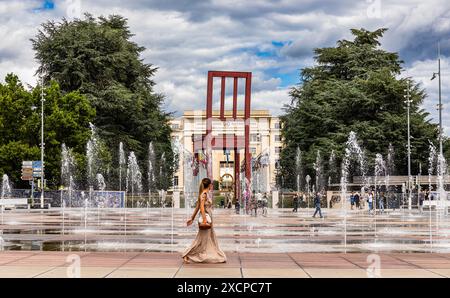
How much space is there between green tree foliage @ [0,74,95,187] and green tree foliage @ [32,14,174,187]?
8.46 feet

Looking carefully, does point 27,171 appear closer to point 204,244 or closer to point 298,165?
point 298,165

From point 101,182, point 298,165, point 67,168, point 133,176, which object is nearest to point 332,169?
point 298,165

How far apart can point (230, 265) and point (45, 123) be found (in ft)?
161

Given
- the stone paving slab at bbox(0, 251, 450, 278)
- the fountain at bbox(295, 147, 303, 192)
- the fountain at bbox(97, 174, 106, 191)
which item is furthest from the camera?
the fountain at bbox(295, 147, 303, 192)

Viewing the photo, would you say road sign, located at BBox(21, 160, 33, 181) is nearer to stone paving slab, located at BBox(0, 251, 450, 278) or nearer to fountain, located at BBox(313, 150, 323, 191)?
fountain, located at BBox(313, 150, 323, 191)

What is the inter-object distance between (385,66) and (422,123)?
8240 millimetres

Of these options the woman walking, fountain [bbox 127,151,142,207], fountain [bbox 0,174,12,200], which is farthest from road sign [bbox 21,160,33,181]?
the woman walking

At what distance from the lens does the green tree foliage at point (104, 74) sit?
63625 mm

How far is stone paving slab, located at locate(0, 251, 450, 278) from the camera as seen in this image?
1259 cm

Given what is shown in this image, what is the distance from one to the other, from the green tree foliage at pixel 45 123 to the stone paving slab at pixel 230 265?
148 feet

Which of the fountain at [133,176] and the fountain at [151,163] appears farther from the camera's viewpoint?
the fountain at [151,163]

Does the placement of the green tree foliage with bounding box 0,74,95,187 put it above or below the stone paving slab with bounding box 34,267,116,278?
above

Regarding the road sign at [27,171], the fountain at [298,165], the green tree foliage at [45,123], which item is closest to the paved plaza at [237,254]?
the road sign at [27,171]

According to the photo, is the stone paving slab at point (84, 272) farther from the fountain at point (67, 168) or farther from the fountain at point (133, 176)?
the fountain at point (133, 176)
